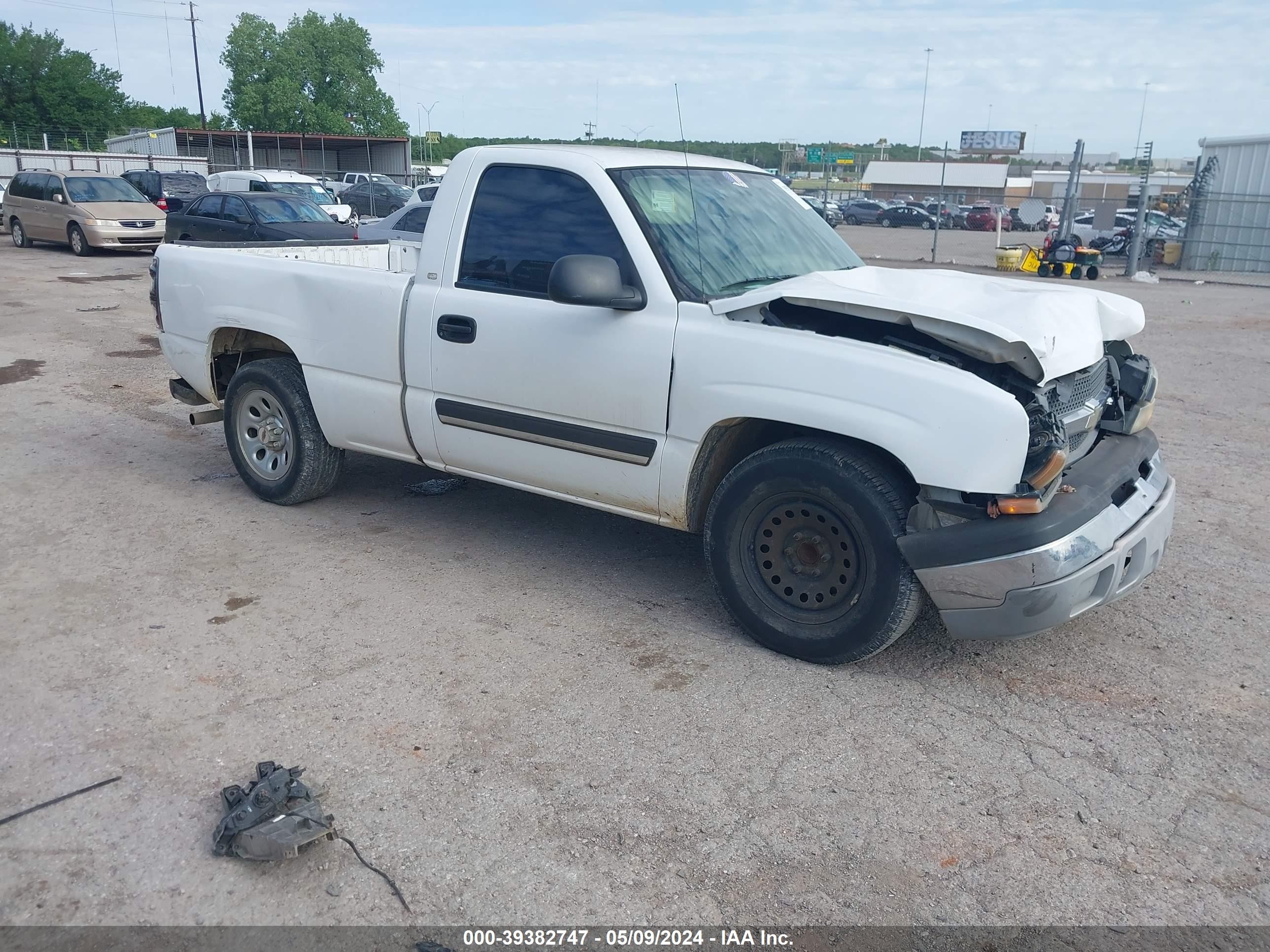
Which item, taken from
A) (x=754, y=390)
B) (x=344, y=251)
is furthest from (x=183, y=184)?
(x=754, y=390)

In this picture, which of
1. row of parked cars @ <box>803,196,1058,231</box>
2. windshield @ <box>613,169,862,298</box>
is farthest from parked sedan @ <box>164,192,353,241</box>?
row of parked cars @ <box>803,196,1058,231</box>

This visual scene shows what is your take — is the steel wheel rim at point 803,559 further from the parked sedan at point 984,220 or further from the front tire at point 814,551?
the parked sedan at point 984,220

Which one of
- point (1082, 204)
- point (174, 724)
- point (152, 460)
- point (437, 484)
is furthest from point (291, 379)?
point (1082, 204)

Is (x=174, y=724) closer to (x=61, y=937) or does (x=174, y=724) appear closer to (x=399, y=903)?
(x=61, y=937)

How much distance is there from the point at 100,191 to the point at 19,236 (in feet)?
9.61

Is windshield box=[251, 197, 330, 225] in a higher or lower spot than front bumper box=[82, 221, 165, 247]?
higher

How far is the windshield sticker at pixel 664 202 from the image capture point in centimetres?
452

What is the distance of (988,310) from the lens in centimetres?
392

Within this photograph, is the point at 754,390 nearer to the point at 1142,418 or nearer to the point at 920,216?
the point at 1142,418

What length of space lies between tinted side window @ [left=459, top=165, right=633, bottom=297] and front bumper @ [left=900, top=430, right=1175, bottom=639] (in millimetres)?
1873

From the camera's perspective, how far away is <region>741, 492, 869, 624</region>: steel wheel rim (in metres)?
3.93

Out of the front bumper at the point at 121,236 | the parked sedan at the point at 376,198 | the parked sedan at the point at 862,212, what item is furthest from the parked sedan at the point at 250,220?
the parked sedan at the point at 862,212

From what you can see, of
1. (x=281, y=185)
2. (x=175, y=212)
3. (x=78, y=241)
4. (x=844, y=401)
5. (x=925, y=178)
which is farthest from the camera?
(x=925, y=178)

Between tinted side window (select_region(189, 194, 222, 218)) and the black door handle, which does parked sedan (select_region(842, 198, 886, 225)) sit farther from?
the black door handle
